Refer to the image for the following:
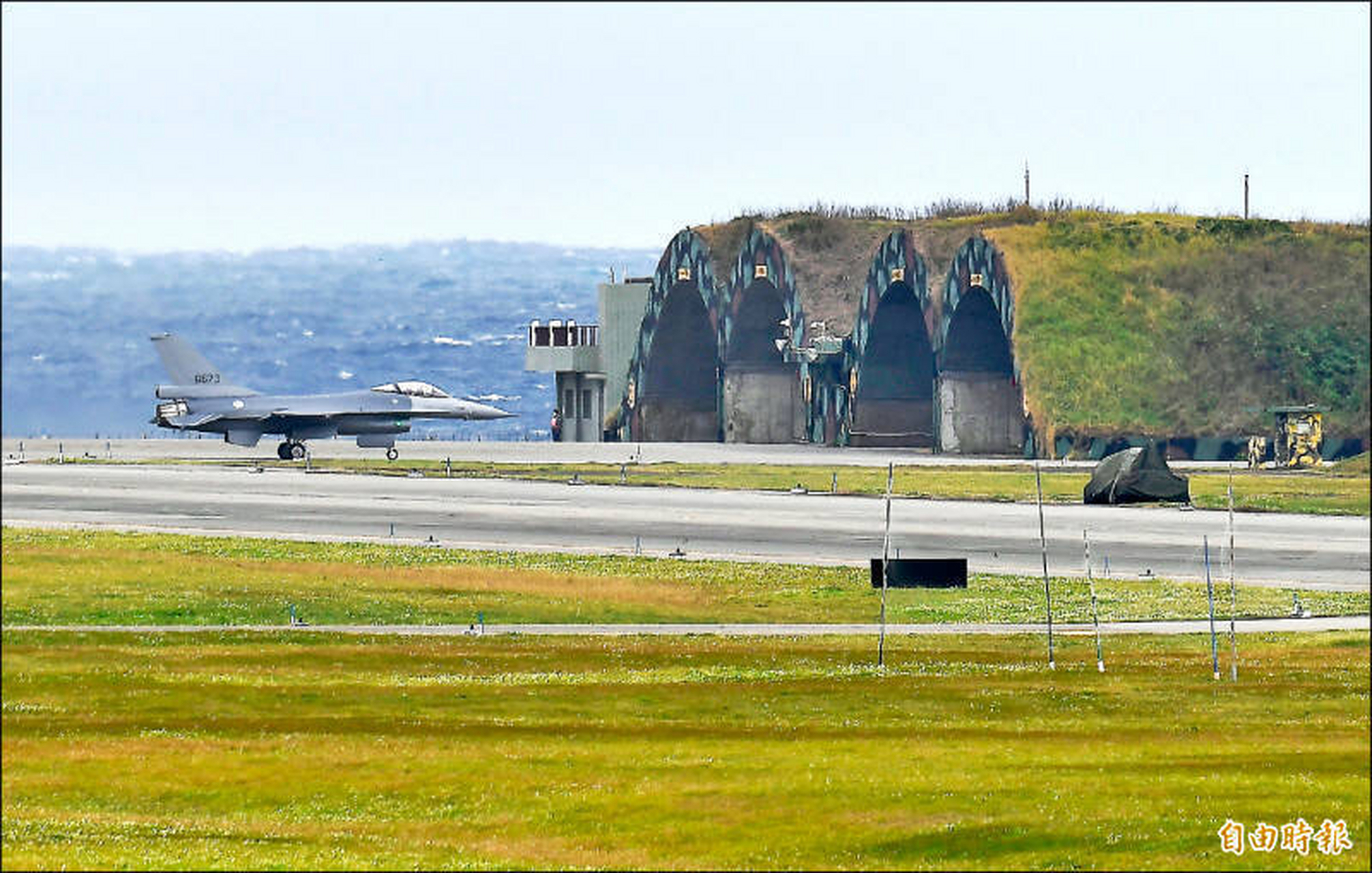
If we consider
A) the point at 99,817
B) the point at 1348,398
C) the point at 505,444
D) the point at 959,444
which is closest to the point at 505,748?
the point at 99,817

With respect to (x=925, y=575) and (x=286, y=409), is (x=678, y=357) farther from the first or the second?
(x=925, y=575)

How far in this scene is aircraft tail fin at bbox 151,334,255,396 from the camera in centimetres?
13550

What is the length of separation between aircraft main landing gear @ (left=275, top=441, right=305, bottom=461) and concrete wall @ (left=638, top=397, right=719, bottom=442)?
3145 centimetres

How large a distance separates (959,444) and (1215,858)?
116 meters

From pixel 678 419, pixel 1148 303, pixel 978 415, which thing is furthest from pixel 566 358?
pixel 1148 303

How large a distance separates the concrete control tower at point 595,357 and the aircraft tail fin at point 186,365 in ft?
127

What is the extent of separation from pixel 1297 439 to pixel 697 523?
107 feet

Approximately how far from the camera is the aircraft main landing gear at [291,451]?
144m

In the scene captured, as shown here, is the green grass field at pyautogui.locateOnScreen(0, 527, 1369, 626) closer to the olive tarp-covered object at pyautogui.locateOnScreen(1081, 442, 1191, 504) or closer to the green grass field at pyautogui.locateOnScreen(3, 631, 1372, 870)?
the green grass field at pyautogui.locateOnScreen(3, 631, 1372, 870)

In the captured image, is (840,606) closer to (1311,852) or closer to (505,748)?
(505,748)

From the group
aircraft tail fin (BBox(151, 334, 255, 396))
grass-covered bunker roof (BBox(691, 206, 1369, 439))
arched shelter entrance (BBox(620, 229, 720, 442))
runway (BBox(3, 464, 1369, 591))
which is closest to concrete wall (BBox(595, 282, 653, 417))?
arched shelter entrance (BBox(620, 229, 720, 442))

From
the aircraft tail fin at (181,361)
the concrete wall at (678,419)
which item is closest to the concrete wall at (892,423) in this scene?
the concrete wall at (678,419)

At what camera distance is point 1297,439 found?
11556cm

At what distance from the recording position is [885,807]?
38906 millimetres
